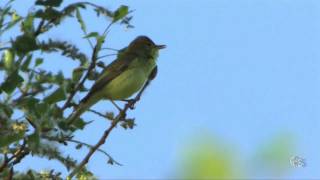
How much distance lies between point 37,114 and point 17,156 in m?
0.27

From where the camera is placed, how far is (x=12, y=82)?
2.11 metres

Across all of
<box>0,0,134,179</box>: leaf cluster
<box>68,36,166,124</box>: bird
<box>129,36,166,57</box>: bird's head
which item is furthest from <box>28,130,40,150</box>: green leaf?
<box>129,36,166,57</box>: bird's head

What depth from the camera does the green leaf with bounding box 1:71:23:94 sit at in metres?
2.10

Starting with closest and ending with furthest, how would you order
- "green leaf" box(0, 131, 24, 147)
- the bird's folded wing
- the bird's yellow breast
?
"green leaf" box(0, 131, 24, 147) < the bird's folded wing < the bird's yellow breast

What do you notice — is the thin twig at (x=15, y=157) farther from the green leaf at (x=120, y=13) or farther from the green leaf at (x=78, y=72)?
the green leaf at (x=120, y=13)

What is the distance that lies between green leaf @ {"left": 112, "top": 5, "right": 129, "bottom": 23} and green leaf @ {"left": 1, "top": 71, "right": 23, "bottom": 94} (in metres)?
0.37

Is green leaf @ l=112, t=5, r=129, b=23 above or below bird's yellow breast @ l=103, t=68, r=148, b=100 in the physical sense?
below

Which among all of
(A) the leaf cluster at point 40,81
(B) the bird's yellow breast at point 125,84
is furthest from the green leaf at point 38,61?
(B) the bird's yellow breast at point 125,84

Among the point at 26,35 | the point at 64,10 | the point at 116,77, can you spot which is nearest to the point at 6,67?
the point at 26,35

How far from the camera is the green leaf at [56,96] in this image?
2.08 m

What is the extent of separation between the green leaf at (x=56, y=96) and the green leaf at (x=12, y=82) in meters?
0.11

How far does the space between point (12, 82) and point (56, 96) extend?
0.50 feet

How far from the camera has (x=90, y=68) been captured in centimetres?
219

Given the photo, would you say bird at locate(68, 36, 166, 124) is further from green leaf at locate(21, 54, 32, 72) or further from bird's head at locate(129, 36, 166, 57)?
green leaf at locate(21, 54, 32, 72)
